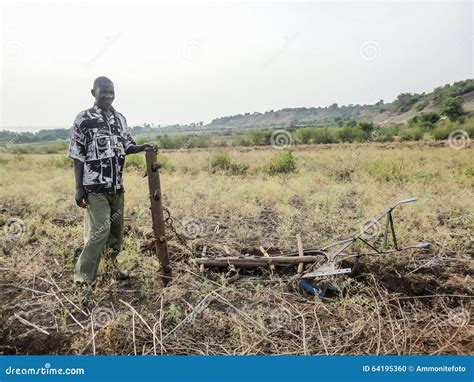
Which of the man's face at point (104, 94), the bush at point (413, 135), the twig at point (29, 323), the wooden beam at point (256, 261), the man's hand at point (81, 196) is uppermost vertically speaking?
the man's face at point (104, 94)

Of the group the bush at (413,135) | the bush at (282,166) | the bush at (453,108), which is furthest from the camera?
the bush at (413,135)

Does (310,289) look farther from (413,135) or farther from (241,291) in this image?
(413,135)

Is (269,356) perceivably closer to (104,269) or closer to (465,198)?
(104,269)

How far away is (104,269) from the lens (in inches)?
134

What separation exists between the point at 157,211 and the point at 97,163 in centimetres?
59

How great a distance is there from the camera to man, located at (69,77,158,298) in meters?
2.87

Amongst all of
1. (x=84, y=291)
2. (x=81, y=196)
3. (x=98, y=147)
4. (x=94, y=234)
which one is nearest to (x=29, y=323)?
(x=84, y=291)

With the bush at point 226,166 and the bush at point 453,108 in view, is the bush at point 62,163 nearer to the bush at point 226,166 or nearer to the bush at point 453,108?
the bush at point 226,166

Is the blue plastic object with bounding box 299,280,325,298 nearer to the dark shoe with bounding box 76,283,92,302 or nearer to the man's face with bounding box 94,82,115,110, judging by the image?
the dark shoe with bounding box 76,283,92,302

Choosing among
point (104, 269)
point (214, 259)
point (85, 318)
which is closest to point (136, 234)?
point (104, 269)

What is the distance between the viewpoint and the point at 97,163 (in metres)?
2.92

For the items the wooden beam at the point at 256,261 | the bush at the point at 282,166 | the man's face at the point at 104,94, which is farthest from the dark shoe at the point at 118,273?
the bush at the point at 282,166

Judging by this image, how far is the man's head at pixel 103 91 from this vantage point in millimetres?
2853

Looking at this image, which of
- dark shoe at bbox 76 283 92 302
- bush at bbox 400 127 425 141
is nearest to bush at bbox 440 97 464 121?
bush at bbox 400 127 425 141
